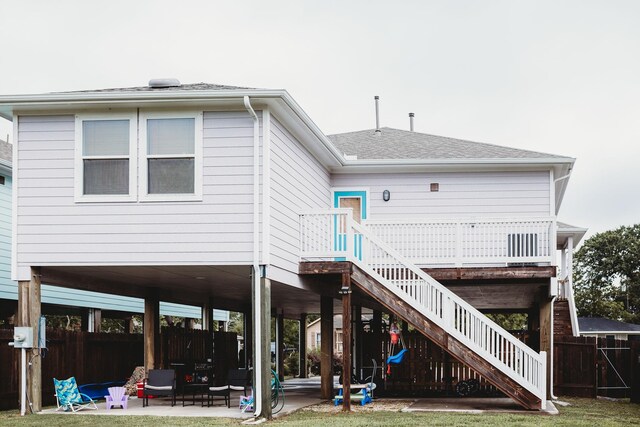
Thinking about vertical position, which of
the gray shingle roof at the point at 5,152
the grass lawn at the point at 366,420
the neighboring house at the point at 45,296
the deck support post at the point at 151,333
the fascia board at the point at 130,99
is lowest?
the grass lawn at the point at 366,420

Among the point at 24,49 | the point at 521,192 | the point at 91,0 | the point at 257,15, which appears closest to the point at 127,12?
the point at 91,0

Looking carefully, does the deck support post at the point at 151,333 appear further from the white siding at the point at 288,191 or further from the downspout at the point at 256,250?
the downspout at the point at 256,250

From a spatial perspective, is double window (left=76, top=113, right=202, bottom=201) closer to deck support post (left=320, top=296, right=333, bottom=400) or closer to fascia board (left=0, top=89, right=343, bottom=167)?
fascia board (left=0, top=89, right=343, bottom=167)

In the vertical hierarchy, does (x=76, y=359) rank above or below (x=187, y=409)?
above

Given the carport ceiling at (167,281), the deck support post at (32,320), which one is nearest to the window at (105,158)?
the carport ceiling at (167,281)

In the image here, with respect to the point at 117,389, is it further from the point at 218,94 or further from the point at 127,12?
the point at 127,12

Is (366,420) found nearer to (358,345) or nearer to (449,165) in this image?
(449,165)

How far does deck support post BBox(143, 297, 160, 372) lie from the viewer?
1925cm

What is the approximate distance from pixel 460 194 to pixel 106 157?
8274mm

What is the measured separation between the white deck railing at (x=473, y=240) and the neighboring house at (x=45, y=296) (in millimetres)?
8627

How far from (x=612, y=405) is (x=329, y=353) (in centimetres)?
588

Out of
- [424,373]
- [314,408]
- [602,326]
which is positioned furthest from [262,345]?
[602,326]

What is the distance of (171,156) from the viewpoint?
1462 cm

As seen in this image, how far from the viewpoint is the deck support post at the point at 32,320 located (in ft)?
48.4
